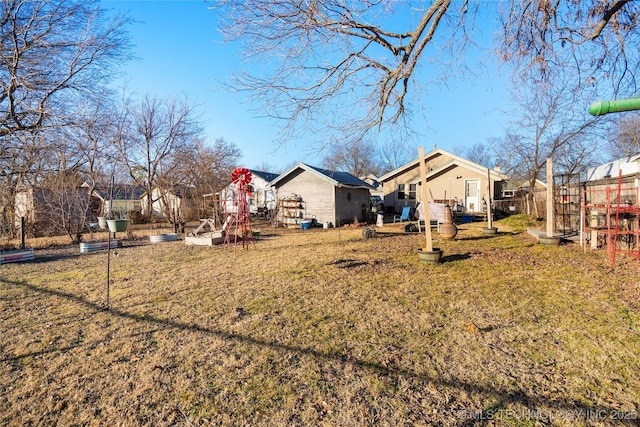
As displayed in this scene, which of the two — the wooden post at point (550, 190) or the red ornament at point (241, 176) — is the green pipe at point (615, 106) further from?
the red ornament at point (241, 176)

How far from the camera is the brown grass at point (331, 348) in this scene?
2.42 meters

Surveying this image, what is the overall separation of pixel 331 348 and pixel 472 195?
824 inches

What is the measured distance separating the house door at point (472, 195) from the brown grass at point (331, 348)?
50.4 feet

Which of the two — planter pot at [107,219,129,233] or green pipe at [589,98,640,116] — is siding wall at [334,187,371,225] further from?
green pipe at [589,98,640,116]

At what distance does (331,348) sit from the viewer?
11.1ft

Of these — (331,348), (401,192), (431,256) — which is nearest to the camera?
(331,348)

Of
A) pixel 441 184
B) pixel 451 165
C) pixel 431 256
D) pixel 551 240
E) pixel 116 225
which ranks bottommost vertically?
pixel 431 256

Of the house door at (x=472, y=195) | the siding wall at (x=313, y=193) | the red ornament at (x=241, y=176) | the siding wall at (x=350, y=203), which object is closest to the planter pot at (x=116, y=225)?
the red ornament at (x=241, y=176)

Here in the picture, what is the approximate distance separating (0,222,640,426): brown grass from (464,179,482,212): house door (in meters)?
15.4

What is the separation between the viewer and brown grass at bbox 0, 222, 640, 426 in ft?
7.94

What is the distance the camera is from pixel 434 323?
4.00 metres

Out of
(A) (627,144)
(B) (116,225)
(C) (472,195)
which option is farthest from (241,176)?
(A) (627,144)

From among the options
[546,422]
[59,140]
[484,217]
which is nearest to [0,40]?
[59,140]

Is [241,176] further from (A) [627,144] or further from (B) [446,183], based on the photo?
(A) [627,144]
